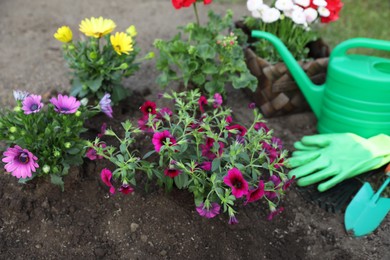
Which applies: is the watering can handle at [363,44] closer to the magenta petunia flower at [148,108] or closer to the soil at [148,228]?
the soil at [148,228]

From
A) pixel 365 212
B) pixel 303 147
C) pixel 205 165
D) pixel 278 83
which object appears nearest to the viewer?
pixel 205 165

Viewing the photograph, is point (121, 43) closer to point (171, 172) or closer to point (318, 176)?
point (171, 172)

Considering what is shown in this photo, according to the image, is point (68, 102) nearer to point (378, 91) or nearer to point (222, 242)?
point (222, 242)

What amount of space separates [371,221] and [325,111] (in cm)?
52

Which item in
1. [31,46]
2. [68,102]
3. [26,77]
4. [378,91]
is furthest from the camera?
[31,46]

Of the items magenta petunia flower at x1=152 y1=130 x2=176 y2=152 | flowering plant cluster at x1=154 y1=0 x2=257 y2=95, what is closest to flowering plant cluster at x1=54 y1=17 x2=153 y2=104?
flowering plant cluster at x1=154 y1=0 x2=257 y2=95

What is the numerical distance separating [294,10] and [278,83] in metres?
0.30

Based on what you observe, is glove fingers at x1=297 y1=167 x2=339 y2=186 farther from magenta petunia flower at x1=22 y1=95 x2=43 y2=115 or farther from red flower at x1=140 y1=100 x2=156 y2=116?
magenta petunia flower at x1=22 y1=95 x2=43 y2=115

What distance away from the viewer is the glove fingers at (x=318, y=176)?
5.80 ft

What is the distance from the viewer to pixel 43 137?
1541 millimetres

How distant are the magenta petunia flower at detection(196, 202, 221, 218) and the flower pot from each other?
730 mm

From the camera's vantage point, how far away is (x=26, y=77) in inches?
91.0

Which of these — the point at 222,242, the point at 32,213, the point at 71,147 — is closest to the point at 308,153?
the point at 222,242

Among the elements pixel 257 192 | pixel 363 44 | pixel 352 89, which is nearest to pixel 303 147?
pixel 352 89
